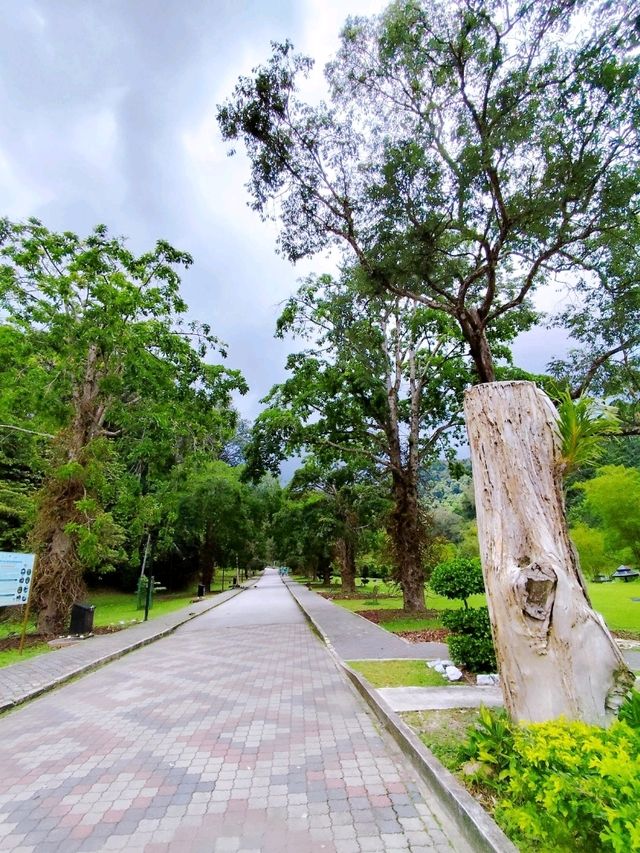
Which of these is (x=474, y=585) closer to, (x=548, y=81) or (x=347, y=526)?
(x=548, y=81)

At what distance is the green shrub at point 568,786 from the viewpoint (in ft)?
7.20

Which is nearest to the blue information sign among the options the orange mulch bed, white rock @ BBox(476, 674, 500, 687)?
the orange mulch bed

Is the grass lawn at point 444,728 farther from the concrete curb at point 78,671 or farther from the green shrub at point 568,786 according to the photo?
the concrete curb at point 78,671

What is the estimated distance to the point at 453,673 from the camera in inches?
256

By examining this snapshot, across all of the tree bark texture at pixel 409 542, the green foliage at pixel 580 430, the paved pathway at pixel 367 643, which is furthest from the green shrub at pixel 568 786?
the tree bark texture at pixel 409 542

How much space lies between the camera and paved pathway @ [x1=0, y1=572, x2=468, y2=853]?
117 inches

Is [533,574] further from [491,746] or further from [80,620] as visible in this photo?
[80,620]

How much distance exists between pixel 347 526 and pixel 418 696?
68.2 ft

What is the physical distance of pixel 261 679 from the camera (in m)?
7.39

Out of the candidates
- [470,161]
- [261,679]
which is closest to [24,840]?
[261,679]

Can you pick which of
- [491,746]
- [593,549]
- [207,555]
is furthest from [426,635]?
[207,555]

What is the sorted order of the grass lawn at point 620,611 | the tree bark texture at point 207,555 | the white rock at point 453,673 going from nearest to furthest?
the white rock at point 453,673, the grass lawn at point 620,611, the tree bark texture at point 207,555

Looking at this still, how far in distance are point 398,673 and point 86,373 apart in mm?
12144

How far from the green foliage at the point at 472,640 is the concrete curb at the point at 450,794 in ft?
6.18
